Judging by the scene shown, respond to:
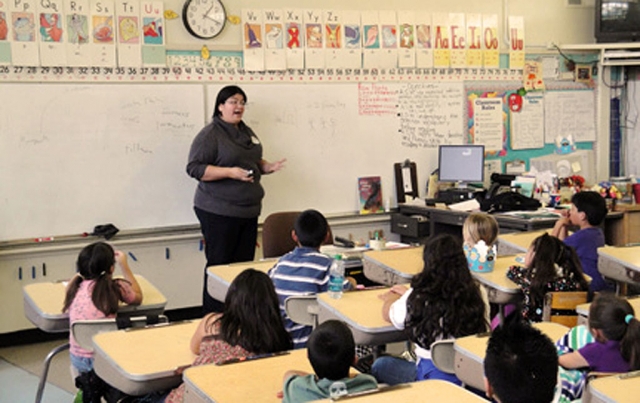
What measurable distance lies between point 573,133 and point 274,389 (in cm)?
616

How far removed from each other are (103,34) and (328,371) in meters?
4.13

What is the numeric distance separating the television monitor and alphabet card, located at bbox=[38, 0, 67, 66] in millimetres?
4752

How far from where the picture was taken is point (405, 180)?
24.7ft

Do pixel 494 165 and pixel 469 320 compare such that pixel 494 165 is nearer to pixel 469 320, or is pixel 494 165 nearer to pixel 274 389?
pixel 469 320

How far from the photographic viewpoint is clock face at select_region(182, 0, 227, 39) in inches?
254

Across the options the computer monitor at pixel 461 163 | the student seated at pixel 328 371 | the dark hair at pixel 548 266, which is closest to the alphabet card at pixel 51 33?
the computer monitor at pixel 461 163

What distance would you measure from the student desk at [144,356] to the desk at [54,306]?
0.67 m

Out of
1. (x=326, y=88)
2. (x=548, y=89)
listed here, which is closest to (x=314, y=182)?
(x=326, y=88)

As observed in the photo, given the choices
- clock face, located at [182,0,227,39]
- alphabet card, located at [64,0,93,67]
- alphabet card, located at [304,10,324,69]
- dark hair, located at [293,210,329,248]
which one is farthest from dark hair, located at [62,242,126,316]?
alphabet card, located at [304,10,324,69]

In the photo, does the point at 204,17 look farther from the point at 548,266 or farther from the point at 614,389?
the point at 614,389

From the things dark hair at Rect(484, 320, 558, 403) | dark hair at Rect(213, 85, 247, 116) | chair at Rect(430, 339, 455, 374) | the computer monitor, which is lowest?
chair at Rect(430, 339, 455, 374)

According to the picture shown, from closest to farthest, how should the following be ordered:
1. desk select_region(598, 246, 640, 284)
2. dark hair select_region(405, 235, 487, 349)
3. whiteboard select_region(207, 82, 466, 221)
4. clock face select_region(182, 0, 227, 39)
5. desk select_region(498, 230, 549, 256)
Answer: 1. dark hair select_region(405, 235, 487, 349)
2. desk select_region(598, 246, 640, 284)
3. desk select_region(498, 230, 549, 256)
4. clock face select_region(182, 0, 227, 39)
5. whiteboard select_region(207, 82, 466, 221)

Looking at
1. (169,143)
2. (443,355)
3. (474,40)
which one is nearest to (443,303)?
(443,355)

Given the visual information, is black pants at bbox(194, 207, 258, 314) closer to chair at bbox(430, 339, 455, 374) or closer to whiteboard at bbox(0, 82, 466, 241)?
whiteboard at bbox(0, 82, 466, 241)
